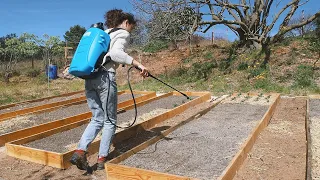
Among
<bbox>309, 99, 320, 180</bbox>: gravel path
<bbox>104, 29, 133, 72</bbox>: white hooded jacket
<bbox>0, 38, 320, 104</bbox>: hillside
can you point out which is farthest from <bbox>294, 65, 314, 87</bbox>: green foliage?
<bbox>104, 29, 133, 72</bbox>: white hooded jacket

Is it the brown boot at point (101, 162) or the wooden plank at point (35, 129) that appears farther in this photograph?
the wooden plank at point (35, 129)

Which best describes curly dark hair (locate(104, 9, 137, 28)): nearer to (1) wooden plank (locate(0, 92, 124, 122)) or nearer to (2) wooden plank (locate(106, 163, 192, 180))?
(2) wooden plank (locate(106, 163, 192, 180))

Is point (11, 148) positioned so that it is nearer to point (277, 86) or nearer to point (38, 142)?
point (38, 142)

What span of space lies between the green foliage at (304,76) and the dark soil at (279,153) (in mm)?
3652

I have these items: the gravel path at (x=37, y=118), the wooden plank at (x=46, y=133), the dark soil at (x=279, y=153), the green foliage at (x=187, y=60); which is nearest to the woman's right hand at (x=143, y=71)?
the dark soil at (x=279, y=153)

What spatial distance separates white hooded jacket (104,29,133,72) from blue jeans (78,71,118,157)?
0.33 ft

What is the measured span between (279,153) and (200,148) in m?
0.90

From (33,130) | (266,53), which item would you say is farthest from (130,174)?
(266,53)

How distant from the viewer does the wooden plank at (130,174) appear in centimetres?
257

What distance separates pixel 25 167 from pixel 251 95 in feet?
19.3

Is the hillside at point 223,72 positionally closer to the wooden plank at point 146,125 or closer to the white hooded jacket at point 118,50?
the wooden plank at point 146,125

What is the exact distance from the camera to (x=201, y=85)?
32.5 ft

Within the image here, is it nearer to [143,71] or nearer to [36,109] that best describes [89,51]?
[143,71]

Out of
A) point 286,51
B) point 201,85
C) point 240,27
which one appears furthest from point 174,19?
point 286,51
